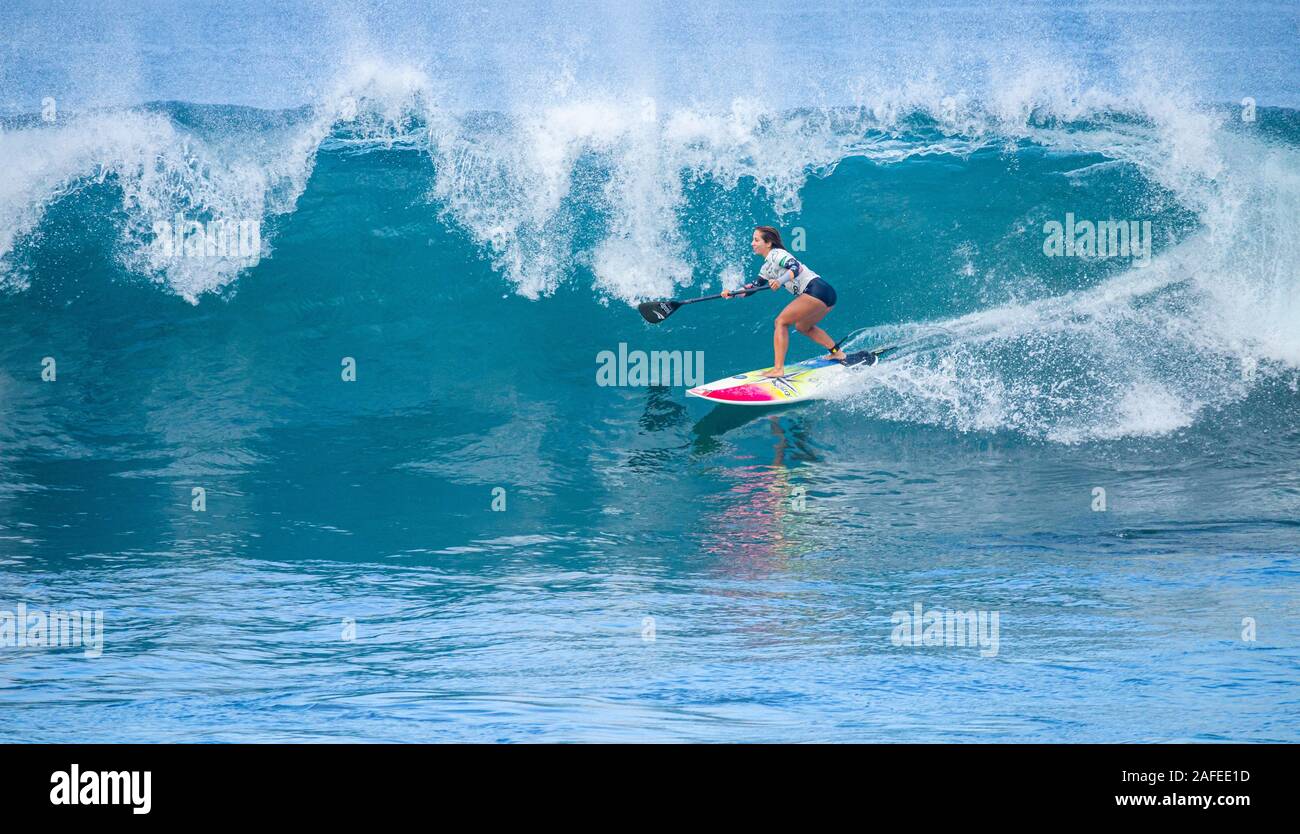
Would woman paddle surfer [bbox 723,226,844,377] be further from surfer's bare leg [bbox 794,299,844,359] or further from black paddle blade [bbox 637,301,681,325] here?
black paddle blade [bbox 637,301,681,325]

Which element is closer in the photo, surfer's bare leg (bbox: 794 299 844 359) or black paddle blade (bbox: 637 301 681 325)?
surfer's bare leg (bbox: 794 299 844 359)

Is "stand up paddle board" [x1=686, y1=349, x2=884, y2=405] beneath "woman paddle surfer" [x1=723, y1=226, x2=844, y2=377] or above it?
beneath

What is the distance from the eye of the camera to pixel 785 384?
363 inches

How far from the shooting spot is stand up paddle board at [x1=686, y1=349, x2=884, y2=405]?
9.09m

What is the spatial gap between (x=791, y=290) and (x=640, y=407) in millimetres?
1463

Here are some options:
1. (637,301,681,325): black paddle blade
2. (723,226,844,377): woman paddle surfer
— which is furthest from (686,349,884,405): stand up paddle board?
(637,301,681,325): black paddle blade

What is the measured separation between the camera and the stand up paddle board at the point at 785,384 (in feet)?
29.8

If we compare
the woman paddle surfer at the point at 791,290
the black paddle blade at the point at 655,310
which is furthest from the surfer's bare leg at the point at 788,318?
the black paddle blade at the point at 655,310

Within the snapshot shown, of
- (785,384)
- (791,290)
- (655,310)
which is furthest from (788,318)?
(655,310)

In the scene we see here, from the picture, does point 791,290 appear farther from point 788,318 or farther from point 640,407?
point 640,407

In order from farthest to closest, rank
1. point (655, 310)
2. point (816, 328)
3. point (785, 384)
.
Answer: point (655, 310) < point (816, 328) < point (785, 384)

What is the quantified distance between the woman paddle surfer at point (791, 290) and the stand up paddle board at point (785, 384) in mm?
93

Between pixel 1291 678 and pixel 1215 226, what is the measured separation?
7.94 meters

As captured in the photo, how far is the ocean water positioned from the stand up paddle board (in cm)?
24
